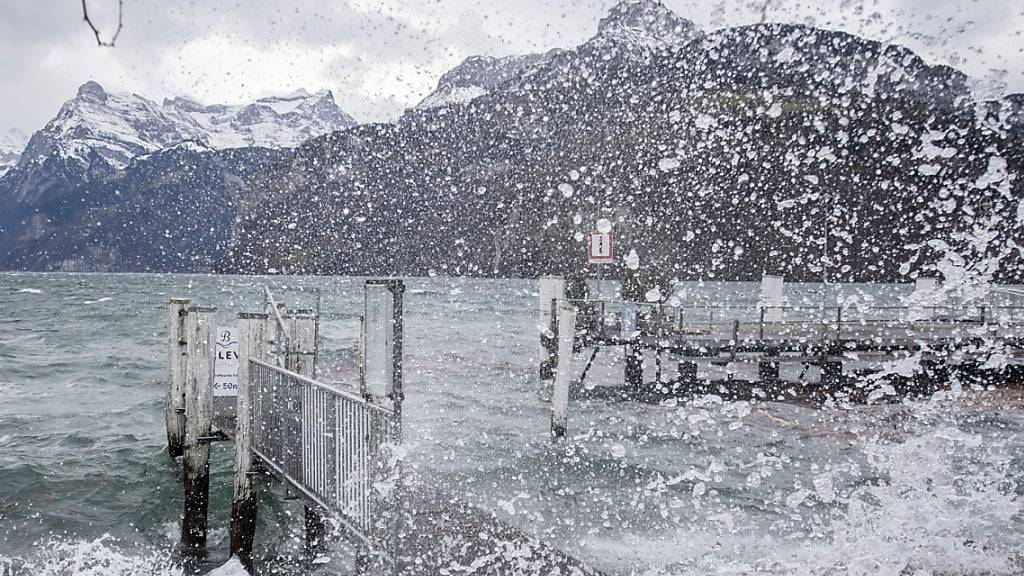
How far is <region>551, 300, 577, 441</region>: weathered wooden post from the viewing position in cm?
1605

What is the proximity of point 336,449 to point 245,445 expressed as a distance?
2850mm

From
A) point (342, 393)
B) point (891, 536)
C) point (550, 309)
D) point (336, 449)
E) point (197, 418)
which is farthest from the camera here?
point (550, 309)

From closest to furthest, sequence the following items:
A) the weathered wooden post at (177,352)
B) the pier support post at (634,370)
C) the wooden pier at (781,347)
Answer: the weathered wooden post at (177,352), the wooden pier at (781,347), the pier support post at (634,370)

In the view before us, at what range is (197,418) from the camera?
33.9 feet

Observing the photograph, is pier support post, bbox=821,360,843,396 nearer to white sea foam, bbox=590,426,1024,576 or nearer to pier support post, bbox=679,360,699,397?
pier support post, bbox=679,360,699,397

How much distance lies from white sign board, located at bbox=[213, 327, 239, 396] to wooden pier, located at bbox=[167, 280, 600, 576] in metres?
0.80

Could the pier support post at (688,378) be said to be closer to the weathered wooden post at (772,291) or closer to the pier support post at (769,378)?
the pier support post at (769,378)

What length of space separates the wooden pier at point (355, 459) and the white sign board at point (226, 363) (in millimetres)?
795

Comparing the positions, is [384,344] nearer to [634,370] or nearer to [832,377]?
[634,370]

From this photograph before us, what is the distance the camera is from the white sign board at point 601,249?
21.9 meters

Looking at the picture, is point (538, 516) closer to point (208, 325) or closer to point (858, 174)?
point (208, 325)

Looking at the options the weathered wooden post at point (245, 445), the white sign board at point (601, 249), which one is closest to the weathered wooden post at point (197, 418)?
the weathered wooden post at point (245, 445)

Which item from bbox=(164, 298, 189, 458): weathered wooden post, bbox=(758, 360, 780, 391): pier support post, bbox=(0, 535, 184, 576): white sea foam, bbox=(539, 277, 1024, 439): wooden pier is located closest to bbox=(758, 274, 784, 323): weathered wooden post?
bbox=(539, 277, 1024, 439): wooden pier

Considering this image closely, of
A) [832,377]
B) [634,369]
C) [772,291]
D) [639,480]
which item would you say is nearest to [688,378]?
[634,369]
